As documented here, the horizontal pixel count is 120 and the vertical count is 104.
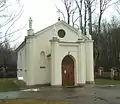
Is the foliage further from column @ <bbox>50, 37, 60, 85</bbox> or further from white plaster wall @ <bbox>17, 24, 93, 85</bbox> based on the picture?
column @ <bbox>50, 37, 60, 85</bbox>

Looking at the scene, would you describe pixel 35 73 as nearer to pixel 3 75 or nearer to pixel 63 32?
pixel 63 32

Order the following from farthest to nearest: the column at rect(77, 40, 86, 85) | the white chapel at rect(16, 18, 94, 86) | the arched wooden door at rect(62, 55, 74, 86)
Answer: the column at rect(77, 40, 86, 85) → the arched wooden door at rect(62, 55, 74, 86) → the white chapel at rect(16, 18, 94, 86)

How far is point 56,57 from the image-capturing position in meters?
29.1

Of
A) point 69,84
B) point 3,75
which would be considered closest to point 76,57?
point 69,84

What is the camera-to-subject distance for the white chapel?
2924cm

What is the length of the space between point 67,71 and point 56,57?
2.25 metres

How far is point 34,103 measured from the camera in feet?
54.2

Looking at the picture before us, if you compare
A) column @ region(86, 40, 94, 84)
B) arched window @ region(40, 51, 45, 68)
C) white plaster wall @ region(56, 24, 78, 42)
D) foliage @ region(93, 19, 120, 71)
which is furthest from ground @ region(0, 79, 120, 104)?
foliage @ region(93, 19, 120, 71)

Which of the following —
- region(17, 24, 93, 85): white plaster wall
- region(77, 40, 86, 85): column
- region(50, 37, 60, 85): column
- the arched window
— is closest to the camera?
region(50, 37, 60, 85): column

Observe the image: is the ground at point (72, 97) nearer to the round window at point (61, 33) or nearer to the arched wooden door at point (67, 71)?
the arched wooden door at point (67, 71)

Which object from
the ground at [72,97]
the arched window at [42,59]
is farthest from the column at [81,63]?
the ground at [72,97]

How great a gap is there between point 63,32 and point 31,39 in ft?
12.3

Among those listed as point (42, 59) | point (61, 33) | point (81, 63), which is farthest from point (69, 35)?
point (42, 59)

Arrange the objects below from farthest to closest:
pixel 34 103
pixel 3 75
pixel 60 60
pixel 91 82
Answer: pixel 3 75, pixel 91 82, pixel 60 60, pixel 34 103
